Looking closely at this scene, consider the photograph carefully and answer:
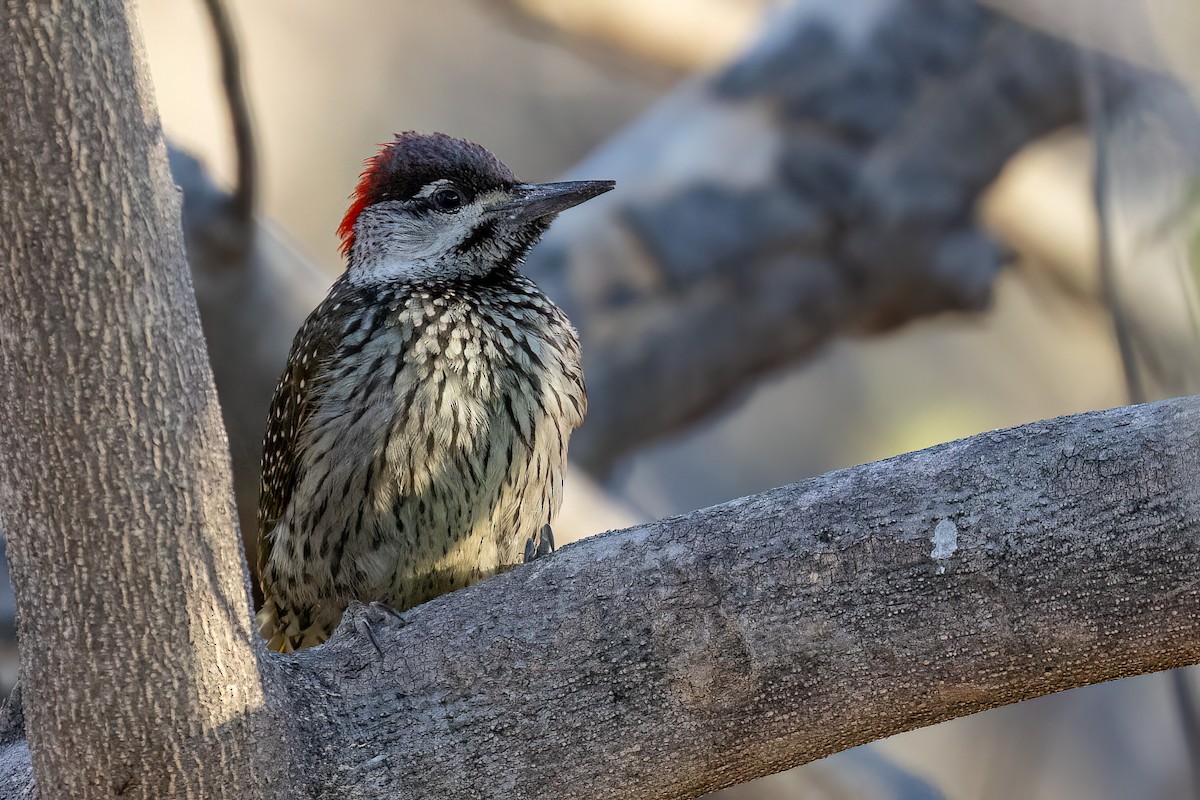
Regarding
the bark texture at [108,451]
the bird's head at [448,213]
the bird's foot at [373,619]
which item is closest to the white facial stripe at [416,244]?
the bird's head at [448,213]

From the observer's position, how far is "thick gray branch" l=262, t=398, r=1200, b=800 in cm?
176

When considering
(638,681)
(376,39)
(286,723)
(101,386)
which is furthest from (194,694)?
(376,39)

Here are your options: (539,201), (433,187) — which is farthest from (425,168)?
(539,201)

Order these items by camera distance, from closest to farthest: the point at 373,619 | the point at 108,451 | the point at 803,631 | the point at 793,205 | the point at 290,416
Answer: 1. the point at 108,451
2. the point at 803,631
3. the point at 373,619
4. the point at 290,416
5. the point at 793,205

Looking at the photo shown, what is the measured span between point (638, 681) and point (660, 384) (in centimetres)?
349

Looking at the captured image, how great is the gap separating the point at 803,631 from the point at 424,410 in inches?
39.4

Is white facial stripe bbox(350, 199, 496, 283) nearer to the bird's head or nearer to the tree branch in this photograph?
the bird's head

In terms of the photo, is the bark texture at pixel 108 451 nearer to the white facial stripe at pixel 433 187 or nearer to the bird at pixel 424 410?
the bird at pixel 424 410

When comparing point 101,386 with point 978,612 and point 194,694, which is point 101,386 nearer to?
point 194,694

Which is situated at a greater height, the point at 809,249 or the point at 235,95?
the point at 809,249

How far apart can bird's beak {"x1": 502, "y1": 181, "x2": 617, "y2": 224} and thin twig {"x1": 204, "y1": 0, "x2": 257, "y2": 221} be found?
0.87 metres

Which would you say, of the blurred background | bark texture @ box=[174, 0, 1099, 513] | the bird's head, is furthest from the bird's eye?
bark texture @ box=[174, 0, 1099, 513]

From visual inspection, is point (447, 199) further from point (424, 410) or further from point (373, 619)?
point (373, 619)

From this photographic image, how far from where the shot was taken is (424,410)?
2551mm
